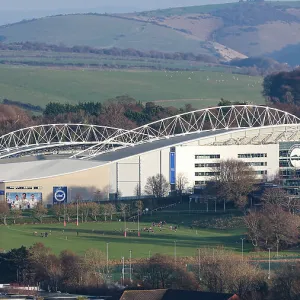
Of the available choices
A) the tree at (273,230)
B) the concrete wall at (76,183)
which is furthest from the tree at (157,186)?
the tree at (273,230)

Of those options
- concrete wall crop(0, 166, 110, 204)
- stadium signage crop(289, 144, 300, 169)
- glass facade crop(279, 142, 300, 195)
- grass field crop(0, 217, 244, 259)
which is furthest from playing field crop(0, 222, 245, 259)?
stadium signage crop(289, 144, 300, 169)

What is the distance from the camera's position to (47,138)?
59438 millimetres

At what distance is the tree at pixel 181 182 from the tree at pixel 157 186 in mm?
350

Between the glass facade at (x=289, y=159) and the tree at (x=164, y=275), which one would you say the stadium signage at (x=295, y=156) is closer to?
the glass facade at (x=289, y=159)

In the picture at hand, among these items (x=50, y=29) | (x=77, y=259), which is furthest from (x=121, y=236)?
(x=50, y=29)

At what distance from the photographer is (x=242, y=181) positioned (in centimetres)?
4553

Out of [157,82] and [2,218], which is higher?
[157,82]

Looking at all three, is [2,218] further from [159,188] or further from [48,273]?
[48,273]

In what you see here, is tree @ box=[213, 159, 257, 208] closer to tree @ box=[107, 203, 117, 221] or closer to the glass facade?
the glass facade

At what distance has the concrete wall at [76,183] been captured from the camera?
4756 cm

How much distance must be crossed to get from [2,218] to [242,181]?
719 centimetres

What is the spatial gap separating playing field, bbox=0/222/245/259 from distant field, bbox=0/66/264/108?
4194 cm

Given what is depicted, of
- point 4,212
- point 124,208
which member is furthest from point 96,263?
point 124,208

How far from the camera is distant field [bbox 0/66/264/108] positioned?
8894 cm
